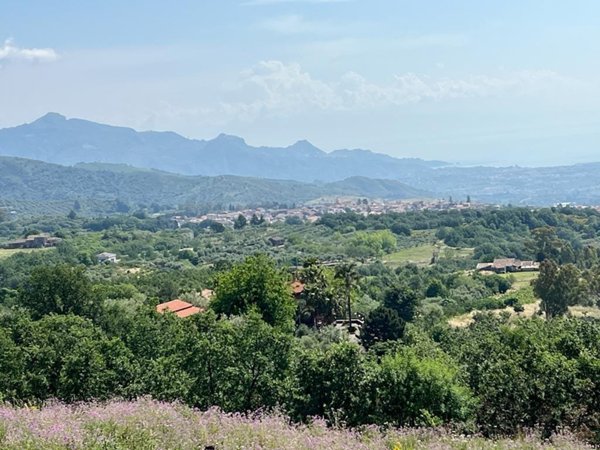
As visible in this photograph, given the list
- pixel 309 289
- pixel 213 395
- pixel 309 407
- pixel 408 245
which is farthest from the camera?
pixel 408 245

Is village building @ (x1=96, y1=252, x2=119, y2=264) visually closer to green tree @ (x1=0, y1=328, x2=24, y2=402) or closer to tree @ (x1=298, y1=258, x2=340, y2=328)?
tree @ (x1=298, y1=258, x2=340, y2=328)

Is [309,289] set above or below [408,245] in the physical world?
above

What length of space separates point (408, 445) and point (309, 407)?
18.0ft

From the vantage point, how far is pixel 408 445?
7262mm

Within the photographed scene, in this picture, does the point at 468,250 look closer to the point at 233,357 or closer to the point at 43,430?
the point at 233,357

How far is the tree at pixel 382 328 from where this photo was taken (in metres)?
34.6

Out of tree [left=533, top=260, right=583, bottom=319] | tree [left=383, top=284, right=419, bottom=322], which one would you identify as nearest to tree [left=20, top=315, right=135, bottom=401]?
tree [left=383, top=284, right=419, bottom=322]

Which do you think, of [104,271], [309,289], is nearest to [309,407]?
[309,289]

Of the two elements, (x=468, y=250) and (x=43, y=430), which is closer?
(x=43, y=430)

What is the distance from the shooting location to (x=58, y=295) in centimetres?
2969

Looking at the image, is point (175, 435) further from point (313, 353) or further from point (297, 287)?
point (297, 287)

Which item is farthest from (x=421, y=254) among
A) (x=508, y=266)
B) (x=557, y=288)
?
(x=557, y=288)

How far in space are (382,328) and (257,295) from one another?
329 inches

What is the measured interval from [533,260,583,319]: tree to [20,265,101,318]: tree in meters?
30.0
